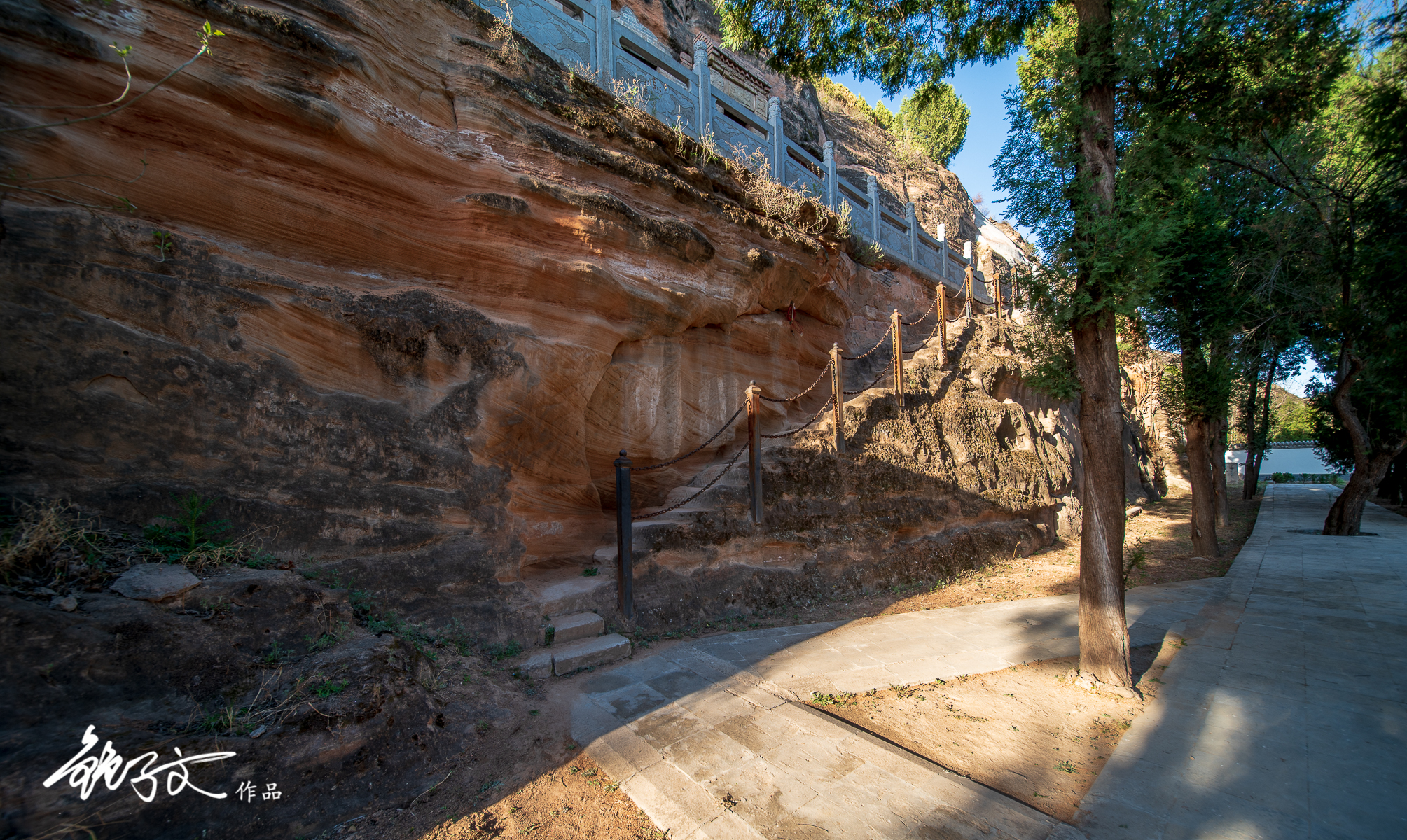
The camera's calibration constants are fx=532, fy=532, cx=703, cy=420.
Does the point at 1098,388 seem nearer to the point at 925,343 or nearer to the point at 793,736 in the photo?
the point at 793,736

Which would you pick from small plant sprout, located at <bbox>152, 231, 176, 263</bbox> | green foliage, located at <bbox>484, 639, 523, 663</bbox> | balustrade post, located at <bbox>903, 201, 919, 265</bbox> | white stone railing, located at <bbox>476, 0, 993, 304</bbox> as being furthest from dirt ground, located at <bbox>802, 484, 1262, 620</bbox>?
balustrade post, located at <bbox>903, 201, 919, 265</bbox>

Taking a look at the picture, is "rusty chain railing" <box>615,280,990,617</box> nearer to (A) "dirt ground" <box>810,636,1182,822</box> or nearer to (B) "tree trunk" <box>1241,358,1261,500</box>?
(A) "dirt ground" <box>810,636,1182,822</box>

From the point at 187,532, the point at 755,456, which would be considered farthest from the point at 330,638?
the point at 755,456

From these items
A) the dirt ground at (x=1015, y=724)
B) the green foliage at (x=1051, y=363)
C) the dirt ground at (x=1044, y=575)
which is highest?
the green foliage at (x=1051, y=363)

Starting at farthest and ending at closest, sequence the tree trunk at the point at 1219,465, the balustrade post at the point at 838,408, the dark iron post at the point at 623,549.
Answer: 1. the tree trunk at the point at 1219,465
2. the balustrade post at the point at 838,408
3. the dark iron post at the point at 623,549

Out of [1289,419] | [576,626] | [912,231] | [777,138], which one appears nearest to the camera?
[576,626]

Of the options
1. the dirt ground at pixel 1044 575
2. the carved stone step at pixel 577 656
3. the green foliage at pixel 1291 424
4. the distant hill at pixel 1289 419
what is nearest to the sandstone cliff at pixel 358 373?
the carved stone step at pixel 577 656

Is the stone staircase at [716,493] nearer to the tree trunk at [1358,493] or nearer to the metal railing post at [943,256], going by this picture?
the metal railing post at [943,256]

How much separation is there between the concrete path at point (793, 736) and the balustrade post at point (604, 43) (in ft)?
25.1

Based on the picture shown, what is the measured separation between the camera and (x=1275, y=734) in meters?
3.50

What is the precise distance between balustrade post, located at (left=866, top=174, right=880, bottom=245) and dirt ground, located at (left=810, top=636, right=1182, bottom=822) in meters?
11.2

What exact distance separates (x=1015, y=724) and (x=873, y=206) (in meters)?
12.6

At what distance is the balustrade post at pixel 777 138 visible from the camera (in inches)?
409

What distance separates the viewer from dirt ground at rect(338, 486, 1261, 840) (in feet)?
9.18
